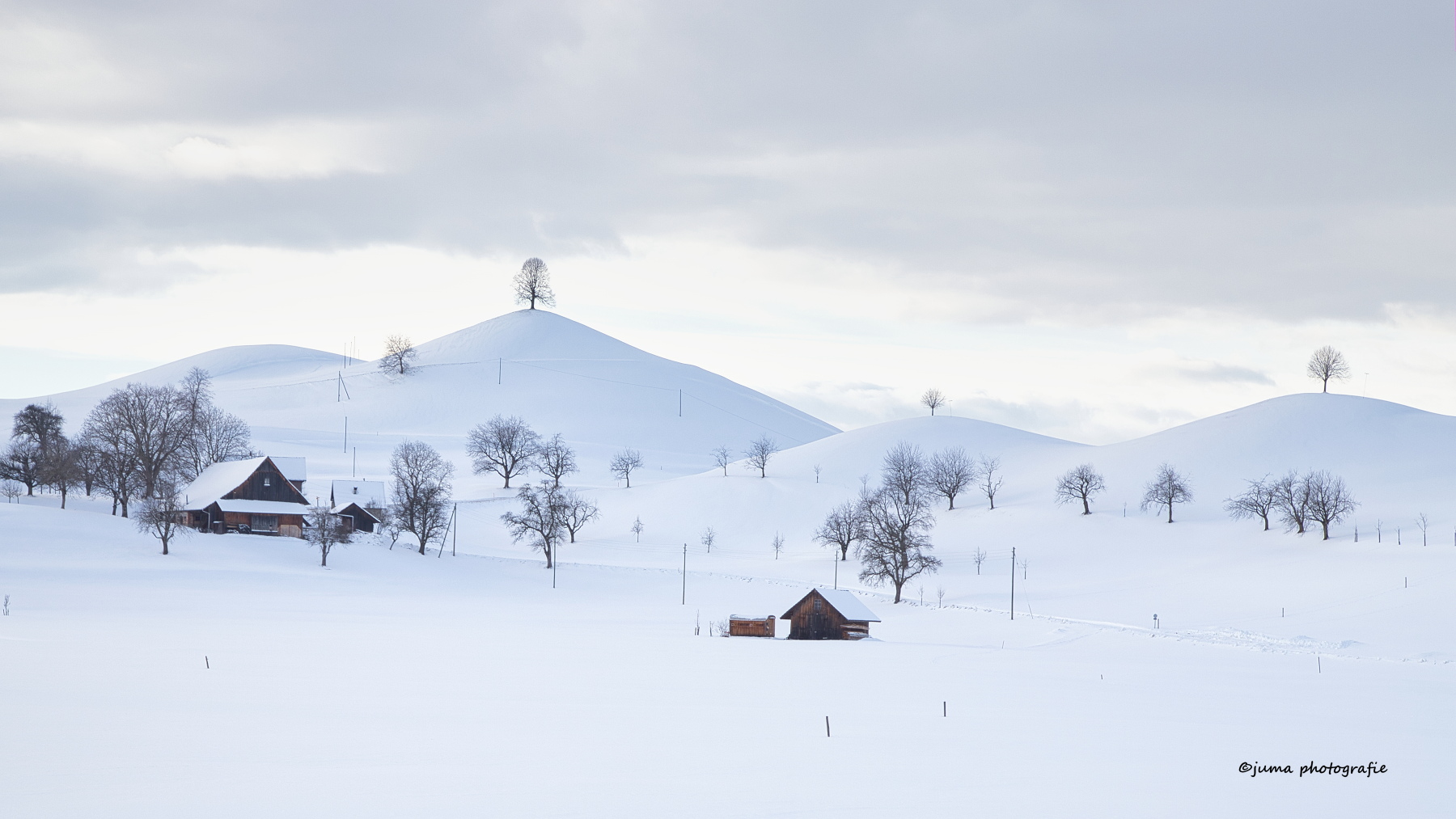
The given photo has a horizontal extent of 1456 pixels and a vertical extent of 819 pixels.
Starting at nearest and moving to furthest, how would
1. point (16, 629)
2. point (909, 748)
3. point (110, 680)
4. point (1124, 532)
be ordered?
point (909, 748)
point (110, 680)
point (16, 629)
point (1124, 532)

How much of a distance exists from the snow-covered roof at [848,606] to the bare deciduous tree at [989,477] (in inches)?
2139

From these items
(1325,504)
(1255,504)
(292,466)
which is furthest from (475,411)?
(1325,504)

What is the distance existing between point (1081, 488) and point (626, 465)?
5427 centimetres

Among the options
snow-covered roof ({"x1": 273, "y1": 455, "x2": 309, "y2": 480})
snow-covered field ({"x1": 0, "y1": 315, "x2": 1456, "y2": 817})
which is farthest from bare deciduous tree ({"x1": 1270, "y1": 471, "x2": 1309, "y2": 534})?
snow-covered roof ({"x1": 273, "y1": 455, "x2": 309, "y2": 480})

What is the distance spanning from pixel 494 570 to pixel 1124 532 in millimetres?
51642

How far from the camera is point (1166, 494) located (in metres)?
96.8

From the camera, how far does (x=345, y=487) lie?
86438 millimetres

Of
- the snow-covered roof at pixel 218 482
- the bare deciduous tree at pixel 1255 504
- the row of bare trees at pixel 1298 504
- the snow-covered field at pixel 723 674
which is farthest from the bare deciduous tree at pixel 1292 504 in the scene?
the snow-covered roof at pixel 218 482

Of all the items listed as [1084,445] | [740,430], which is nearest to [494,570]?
[1084,445]

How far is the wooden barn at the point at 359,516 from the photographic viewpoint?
274ft

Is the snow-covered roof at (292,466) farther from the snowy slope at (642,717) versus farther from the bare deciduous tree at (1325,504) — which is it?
the bare deciduous tree at (1325,504)

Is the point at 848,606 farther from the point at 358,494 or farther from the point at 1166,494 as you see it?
the point at 1166,494

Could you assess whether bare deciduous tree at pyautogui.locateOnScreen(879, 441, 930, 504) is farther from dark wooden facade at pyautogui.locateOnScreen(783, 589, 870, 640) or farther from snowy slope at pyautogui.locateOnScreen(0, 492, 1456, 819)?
snowy slope at pyautogui.locateOnScreen(0, 492, 1456, 819)

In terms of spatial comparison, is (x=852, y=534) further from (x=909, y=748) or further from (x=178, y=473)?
(x=909, y=748)
